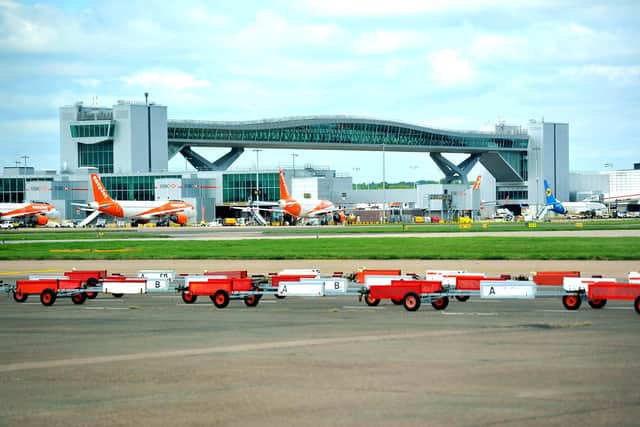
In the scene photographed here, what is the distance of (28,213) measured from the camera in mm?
138125

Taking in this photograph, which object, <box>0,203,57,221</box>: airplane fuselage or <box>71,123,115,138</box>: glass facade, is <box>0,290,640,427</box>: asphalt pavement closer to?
<box>0,203,57,221</box>: airplane fuselage

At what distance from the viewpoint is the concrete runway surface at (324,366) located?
41.6 feet

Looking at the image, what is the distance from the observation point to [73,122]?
15762 centimetres

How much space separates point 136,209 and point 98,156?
78.6 ft

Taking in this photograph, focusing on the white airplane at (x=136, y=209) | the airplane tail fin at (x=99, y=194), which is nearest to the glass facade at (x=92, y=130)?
A: the white airplane at (x=136, y=209)

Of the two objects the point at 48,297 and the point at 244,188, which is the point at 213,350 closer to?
the point at 48,297

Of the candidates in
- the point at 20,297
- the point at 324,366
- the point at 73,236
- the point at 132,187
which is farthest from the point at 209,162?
the point at 324,366

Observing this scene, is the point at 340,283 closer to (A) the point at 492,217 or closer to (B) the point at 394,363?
(B) the point at 394,363

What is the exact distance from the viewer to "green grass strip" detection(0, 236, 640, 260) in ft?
168

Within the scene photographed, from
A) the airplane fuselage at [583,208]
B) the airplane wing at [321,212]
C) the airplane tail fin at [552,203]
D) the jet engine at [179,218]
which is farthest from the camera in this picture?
the airplane fuselage at [583,208]

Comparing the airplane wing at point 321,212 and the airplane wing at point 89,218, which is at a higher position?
the airplane wing at point 321,212

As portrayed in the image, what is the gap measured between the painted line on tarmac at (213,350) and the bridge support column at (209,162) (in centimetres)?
14999

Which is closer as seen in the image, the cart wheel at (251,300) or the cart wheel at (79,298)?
the cart wheel at (251,300)

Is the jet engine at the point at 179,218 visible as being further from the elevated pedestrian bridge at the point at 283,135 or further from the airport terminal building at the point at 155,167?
the elevated pedestrian bridge at the point at 283,135
